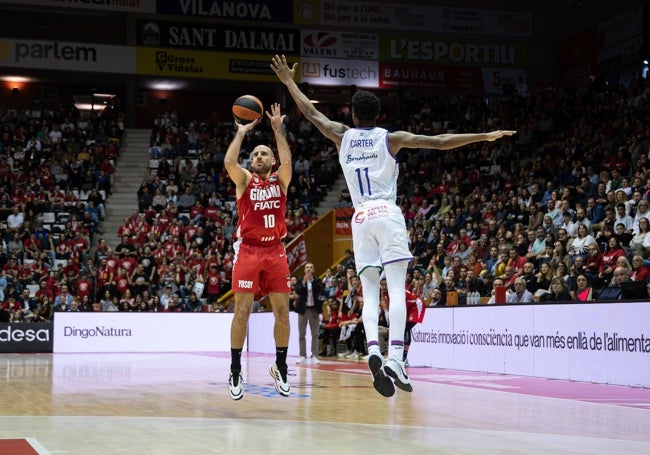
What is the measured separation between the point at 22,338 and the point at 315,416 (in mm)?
17221

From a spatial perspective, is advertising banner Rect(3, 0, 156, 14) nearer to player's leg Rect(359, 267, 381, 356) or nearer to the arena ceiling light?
the arena ceiling light

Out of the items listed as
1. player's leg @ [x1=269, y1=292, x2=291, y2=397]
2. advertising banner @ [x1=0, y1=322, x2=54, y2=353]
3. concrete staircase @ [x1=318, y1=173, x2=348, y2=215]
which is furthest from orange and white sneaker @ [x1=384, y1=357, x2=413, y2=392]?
concrete staircase @ [x1=318, y1=173, x2=348, y2=215]

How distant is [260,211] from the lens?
902cm

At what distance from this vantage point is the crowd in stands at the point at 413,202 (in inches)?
707

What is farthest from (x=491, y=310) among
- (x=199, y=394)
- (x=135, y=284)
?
(x=135, y=284)

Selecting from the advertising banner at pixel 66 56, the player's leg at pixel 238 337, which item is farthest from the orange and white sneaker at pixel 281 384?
the advertising banner at pixel 66 56

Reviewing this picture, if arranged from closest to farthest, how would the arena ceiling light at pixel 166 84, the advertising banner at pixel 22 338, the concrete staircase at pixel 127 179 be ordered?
the advertising banner at pixel 22 338 → the concrete staircase at pixel 127 179 → the arena ceiling light at pixel 166 84

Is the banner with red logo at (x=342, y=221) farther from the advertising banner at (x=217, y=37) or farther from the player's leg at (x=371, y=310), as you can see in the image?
the player's leg at (x=371, y=310)

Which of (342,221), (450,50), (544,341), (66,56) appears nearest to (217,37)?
(66,56)

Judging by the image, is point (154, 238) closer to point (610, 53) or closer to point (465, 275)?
point (465, 275)

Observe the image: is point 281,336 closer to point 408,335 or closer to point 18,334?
point 408,335

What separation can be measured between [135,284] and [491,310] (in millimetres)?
12810

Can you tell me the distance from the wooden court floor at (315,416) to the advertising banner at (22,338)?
9957 millimetres

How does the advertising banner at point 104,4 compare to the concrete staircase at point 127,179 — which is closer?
the concrete staircase at point 127,179
